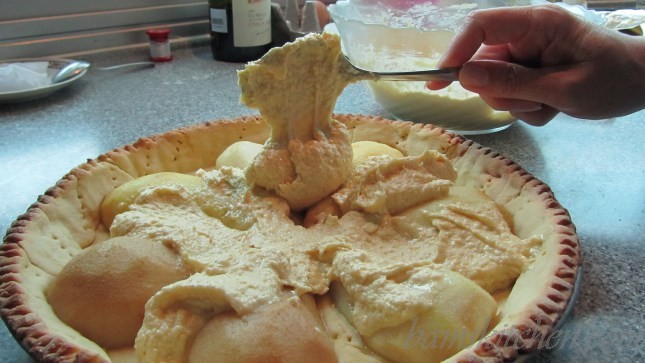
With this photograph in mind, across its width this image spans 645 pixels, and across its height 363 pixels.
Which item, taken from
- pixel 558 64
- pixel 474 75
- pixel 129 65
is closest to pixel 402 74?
pixel 474 75

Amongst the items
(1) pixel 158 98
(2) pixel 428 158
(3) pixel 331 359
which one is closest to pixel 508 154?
(2) pixel 428 158

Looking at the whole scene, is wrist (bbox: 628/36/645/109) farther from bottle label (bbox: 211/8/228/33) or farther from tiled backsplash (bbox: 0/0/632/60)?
tiled backsplash (bbox: 0/0/632/60)

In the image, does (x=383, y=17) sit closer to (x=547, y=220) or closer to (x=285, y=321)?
(x=547, y=220)

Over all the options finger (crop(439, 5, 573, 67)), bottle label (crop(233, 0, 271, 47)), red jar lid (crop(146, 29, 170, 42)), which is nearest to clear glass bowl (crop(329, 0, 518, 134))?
finger (crop(439, 5, 573, 67))

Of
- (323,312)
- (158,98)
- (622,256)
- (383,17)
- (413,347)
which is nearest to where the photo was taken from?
(413,347)

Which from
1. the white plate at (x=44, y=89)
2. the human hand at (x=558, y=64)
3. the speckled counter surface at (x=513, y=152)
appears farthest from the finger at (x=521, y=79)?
the white plate at (x=44, y=89)

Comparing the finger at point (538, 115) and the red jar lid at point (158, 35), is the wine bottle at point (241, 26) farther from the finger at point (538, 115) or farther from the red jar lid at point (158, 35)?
the finger at point (538, 115)

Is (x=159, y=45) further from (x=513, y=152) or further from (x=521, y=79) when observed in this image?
(x=521, y=79)

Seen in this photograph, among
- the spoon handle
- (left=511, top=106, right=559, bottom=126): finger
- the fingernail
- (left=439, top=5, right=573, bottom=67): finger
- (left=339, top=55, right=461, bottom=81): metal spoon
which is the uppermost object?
(left=439, top=5, right=573, bottom=67): finger
